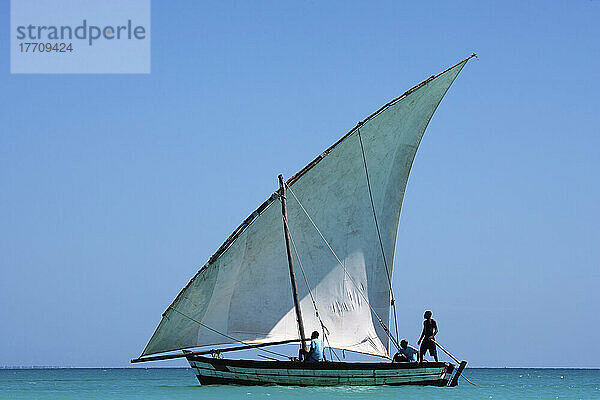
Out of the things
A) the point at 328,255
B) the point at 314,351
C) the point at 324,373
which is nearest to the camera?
the point at 324,373

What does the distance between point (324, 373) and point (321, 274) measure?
11.2 feet

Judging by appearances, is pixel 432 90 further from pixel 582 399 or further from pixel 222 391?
pixel 582 399

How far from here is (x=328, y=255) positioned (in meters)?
27.8

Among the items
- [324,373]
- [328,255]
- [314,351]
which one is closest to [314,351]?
[314,351]

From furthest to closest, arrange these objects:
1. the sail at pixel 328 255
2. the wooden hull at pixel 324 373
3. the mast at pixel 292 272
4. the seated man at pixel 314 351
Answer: the sail at pixel 328 255, the mast at pixel 292 272, the seated man at pixel 314 351, the wooden hull at pixel 324 373

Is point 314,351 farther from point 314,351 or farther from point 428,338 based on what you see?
point 428,338

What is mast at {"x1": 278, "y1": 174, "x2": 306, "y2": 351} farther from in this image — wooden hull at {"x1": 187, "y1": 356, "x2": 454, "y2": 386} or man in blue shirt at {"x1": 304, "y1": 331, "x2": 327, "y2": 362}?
wooden hull at {"x1": 187, "y1": 356, "x2": 454, "y2": 386}

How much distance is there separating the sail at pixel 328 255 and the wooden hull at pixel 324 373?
986mm

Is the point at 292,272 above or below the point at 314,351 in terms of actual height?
above

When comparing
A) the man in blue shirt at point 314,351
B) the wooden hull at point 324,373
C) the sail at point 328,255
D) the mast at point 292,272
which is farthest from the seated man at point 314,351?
the sail at point 328,255

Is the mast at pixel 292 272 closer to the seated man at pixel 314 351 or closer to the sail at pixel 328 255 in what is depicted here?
the sail at pixel 328 255

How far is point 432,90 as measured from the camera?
27.9 metres

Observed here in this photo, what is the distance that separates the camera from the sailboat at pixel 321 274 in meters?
26.4

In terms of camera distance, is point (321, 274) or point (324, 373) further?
point (321, 274)
